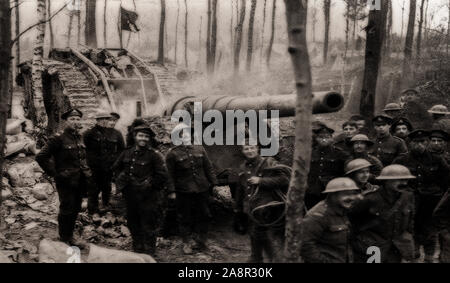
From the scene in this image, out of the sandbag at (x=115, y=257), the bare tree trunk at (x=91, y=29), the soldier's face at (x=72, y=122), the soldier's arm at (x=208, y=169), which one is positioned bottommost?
the sandbag at (x=115, y=257)

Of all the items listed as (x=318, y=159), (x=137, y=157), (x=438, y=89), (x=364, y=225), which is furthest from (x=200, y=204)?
(x=438, y=89)

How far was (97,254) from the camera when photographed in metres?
4.88

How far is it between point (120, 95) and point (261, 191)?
8.44 meters

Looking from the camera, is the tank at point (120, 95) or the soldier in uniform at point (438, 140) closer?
the soldier in uniform at point (438, 140)

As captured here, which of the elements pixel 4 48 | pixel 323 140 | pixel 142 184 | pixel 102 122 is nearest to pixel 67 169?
pixel 142 184

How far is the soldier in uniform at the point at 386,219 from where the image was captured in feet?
14.4

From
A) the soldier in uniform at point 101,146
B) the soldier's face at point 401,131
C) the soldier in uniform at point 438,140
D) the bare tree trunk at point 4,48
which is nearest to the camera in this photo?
the bare tree trunk at point 4,48

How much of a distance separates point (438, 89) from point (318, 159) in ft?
38.2

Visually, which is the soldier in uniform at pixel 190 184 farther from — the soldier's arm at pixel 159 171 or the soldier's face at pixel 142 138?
the soldier's face at pixel 142 138

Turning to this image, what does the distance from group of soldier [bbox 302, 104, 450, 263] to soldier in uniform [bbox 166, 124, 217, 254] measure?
139 cm

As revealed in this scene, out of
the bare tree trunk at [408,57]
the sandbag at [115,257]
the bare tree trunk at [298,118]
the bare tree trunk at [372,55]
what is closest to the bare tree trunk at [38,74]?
the bare tree trunk at [372,55]

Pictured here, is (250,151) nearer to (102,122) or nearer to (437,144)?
(437,144)

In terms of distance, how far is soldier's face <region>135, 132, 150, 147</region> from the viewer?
5.84 metres

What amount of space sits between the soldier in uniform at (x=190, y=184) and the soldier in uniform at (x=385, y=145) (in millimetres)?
2305
